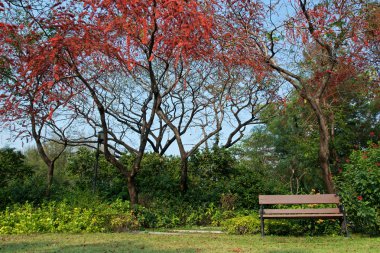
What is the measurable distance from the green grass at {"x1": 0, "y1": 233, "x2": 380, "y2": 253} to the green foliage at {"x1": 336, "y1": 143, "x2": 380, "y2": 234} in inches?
15.9

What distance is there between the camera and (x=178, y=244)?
7191 millimetres

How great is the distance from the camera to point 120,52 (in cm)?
1076

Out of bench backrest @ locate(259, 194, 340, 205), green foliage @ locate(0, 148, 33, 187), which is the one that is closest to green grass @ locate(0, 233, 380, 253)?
bench backrest @ locate(259, 194, 340, 205)

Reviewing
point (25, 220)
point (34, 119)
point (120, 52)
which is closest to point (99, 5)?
point (120, 52)

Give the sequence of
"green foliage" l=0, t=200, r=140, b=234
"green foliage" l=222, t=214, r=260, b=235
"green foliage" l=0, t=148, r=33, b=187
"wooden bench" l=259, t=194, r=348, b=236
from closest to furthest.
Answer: "wooden bench" l=259, t=194, r=348, b=236, "green foliage" l=222, t=214, r=260, b=235, "green foliage" l=0, t=200, r=140, b=234, "green foliage" l=0, t=148, r=33, b=187

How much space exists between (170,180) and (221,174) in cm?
232

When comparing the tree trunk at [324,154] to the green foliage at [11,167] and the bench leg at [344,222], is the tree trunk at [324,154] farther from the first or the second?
the green foliage at [11,167]

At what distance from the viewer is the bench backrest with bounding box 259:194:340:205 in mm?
8844

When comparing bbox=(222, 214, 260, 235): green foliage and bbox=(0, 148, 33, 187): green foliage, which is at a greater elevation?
bbox=(0, 148, 33, 187): green foliage

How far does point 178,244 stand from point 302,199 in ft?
10.1

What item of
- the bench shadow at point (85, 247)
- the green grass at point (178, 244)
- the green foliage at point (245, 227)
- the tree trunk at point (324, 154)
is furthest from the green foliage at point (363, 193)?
the bench shadow at point (85, 247)

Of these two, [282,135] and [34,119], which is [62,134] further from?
[282,135]

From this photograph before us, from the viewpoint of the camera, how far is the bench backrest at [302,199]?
8.84 meters

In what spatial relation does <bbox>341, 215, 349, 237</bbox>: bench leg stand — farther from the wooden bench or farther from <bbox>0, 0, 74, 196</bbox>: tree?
<bbox>0, 0, 74, 196</bbox>: tree
